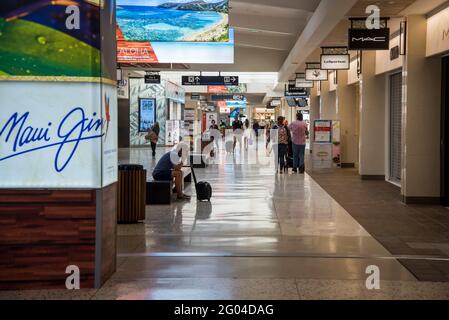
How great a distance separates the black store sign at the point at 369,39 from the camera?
11.5m

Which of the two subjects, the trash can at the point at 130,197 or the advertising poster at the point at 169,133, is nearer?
the trash can at the point at 130,197

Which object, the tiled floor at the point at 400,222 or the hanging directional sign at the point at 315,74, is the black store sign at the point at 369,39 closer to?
the tiled floor at the point at 400,222

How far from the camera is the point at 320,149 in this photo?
2003cm

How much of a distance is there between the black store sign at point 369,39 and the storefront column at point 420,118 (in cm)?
53

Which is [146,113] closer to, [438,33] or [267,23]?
[267,23]

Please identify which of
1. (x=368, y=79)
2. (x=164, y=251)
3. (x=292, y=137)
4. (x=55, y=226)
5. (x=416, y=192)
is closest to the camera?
(x=55, y=226)

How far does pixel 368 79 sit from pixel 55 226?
41.8ft

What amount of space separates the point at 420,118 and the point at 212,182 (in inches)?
240

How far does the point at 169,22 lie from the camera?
13.2 metres

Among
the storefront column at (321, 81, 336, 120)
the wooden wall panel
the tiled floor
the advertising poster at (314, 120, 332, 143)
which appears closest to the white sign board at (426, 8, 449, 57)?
the tiled floor

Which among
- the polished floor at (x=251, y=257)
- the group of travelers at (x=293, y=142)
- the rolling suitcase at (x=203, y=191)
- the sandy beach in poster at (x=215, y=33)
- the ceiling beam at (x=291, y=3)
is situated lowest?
the polished floor at (x=251, y=257)

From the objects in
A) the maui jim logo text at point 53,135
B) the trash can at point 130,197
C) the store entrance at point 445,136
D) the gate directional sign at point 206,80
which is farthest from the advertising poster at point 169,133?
the maui jim logo text at point 53,135

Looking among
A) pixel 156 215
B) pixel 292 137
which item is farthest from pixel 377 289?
pixel 292 137

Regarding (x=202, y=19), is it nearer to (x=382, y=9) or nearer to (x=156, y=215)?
(x=382, y=9)
